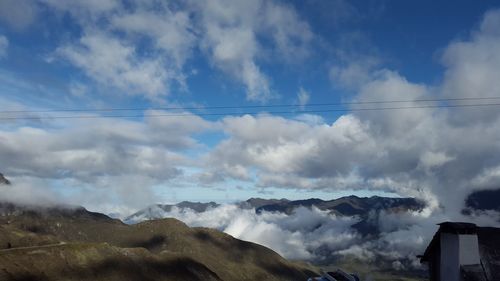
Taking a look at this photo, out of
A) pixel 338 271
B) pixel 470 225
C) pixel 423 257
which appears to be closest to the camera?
pixel 338 271

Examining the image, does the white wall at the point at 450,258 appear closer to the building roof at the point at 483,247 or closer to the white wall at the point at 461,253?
the white wall at the point at 461,253

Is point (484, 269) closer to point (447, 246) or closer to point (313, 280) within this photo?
point (447, 246)

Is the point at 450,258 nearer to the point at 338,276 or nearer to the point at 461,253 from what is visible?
the point at 461,253

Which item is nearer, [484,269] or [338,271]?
[338,271]

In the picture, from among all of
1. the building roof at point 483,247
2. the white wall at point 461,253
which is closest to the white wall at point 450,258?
the white wall at point 461,253

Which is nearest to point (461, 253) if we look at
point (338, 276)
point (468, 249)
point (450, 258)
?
point (468, 249)

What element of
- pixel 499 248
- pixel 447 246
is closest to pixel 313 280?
pixel 447 246

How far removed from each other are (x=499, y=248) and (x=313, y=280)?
16.3 m

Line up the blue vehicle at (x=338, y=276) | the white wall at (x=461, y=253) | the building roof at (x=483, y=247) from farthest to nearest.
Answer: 1. the white wall at (x=461, y=253)
2. the building roof at (x=483, y=247)
3. the blue vehicle at (x=338, y=276)

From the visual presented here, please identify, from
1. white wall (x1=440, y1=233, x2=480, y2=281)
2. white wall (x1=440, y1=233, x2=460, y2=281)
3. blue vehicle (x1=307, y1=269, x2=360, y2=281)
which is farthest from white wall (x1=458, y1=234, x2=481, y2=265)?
blue vehicle (x1=307, y1=269, x2=360, y2=281)

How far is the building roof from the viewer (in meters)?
31.0

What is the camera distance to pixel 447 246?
3238 centimetres

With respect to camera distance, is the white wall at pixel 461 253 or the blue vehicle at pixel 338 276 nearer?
the blue vehicle at pixel 338 276

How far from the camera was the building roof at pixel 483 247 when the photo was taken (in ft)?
102
